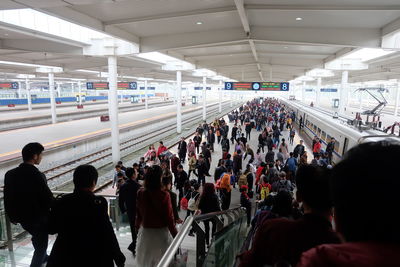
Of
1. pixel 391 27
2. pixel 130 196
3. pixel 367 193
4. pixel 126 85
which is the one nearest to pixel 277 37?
pixel 391 27

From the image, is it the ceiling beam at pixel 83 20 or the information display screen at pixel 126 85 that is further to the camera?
the information display screen at pixel 126 85

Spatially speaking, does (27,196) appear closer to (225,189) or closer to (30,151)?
(30,151)

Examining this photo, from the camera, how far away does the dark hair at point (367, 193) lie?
846mm

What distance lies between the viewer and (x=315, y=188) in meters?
1.79

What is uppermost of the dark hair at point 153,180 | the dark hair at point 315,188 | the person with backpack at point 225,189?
the dark hair at point 315,188

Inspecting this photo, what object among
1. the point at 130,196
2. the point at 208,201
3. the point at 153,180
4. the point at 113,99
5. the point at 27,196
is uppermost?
the point at 113,99

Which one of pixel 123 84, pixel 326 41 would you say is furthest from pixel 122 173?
pixel 123 84

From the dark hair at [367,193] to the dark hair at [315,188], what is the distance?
2.72ft

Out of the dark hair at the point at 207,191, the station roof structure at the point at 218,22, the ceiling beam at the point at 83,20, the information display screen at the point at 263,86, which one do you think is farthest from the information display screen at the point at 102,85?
the dark hair at the point at 207,191

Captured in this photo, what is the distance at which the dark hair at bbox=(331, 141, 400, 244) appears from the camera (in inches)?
33.3

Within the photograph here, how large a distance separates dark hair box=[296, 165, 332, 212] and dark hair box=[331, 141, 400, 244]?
83 centimetres

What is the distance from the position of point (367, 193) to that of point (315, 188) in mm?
956

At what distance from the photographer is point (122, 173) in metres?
7.57

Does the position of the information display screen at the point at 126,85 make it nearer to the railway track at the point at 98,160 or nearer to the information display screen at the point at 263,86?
the railway track at the point at 98,160
